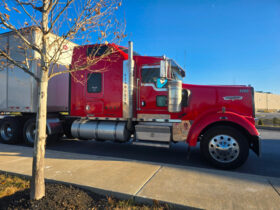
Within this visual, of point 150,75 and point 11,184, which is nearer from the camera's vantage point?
point 11,184

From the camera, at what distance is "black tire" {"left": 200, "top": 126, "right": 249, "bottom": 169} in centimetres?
404

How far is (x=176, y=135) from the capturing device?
486cm

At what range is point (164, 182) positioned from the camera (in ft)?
10.4

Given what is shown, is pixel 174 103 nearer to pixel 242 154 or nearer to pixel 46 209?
pixel 242 154

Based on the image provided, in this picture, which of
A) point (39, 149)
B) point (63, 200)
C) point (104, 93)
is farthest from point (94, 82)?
point (63, 200)

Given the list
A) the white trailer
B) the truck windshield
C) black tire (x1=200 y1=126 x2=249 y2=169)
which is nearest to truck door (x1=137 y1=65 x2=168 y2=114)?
the truck windshield

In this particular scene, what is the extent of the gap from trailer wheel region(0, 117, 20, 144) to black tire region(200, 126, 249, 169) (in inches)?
247

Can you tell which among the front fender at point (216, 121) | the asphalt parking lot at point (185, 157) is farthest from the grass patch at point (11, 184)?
the front fender at point (216, 121)

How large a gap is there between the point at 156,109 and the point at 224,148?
1.96m

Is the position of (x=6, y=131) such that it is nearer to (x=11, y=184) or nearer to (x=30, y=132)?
(x=30, y=132)

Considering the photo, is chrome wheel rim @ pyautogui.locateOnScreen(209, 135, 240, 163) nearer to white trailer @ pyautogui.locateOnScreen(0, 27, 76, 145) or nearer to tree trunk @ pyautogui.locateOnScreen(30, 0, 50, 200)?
tree trunk @ pyautogui.locateOnScreen(30, 0, 50, 200)

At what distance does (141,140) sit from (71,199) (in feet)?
9.60

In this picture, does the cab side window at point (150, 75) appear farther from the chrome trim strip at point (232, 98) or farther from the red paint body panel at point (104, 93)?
the chrome trim strip at point (232, 98)

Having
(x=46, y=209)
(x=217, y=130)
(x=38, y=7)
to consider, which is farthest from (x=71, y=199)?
(x=217, y=130)
